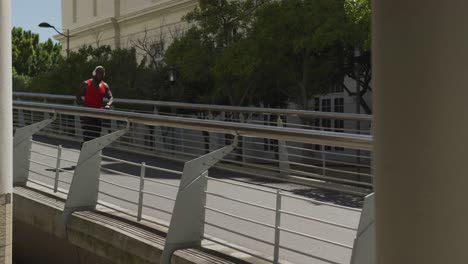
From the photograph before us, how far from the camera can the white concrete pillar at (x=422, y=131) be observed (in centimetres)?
143

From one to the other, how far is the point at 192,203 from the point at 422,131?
4094 mm

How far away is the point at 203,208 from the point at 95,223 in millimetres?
1320

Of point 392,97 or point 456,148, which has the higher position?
point 392,97

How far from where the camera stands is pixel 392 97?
5.00 ft

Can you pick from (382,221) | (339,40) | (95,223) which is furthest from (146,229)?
(339,40)

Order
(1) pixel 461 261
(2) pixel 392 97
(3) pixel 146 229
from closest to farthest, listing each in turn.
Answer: (1) pixel 461 261 → (2) pixel 392 97 → (3) pixel 146 229

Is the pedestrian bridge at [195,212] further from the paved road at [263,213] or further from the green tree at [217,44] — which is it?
the green tree at [217,44]

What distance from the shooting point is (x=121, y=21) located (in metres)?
52.1

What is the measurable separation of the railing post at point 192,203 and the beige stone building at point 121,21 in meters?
36.9

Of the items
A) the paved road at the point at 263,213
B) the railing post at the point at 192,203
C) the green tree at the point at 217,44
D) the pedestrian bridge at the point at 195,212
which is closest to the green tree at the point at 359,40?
the green tree at the point at 217,44

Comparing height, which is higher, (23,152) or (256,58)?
(256,58)

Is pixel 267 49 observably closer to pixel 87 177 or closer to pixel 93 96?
pixel 93 96

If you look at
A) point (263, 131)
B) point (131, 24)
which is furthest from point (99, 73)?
point (131, 24)

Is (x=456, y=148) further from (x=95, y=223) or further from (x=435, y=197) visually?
(x=95, y=223)
